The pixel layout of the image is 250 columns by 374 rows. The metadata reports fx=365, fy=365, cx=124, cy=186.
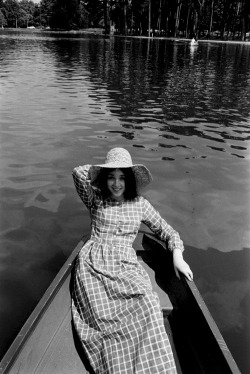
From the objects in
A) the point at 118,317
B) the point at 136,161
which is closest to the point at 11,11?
the point at 136,161

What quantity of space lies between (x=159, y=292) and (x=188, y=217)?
2.84m

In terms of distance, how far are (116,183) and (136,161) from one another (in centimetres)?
524

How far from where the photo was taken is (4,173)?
8016 millimetres

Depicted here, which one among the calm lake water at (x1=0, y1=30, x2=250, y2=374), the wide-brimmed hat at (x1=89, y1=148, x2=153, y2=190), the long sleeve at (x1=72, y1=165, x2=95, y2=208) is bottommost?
the calm lake water at (x1=0, y1=30, x2=250, y2=374)

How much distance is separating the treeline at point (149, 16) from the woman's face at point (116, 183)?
6160 cm

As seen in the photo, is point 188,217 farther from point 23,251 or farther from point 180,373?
point 180,373

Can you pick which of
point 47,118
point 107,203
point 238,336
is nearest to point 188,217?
point 238,336

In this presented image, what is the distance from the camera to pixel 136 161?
29.5 feet

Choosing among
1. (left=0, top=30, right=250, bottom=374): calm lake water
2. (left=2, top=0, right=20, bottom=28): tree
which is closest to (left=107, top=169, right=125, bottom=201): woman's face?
(left=0, top=30, right=250, bottom=374): calm lake water

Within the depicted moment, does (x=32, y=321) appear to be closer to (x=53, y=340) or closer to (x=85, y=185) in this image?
(x=53, y=340)

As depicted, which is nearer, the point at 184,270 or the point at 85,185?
the point at 184,270

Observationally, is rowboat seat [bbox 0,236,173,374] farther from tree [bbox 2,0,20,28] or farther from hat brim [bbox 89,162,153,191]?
tree [bbox 2,0,20,28]

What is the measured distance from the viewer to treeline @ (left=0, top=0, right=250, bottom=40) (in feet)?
245

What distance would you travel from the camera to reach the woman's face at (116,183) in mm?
3801
